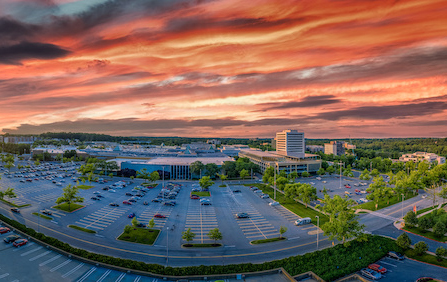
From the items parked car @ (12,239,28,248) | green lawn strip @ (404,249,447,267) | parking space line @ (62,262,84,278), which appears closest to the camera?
parking space line @ (62,262,84,278)

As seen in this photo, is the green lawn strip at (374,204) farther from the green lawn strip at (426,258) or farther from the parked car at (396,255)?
the parked car at (396,255)

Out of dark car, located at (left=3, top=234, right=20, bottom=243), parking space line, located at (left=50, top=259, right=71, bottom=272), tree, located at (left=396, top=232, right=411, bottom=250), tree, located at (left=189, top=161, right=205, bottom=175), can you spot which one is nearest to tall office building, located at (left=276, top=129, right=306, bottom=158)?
tree, located at (left=189, top=161, right=205, bottom=175)

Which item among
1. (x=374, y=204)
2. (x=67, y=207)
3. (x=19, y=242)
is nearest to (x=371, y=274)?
(x=374, y=204)

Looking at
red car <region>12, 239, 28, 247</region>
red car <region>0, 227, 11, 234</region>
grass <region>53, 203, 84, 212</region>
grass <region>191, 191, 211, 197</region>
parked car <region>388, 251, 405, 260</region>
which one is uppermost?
red car <region>0, 227, 11, 234</region>

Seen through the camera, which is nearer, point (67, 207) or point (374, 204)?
point (67, 207)

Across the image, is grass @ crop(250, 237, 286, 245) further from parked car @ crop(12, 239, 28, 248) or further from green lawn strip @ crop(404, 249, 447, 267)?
parked car @ crop(12, 239, 28, 248)

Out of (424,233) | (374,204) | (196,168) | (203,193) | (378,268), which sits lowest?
(424,233)

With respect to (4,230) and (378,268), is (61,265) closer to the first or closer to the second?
(4,230)

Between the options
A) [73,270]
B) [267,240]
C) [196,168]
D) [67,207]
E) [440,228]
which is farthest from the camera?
[196,168]
